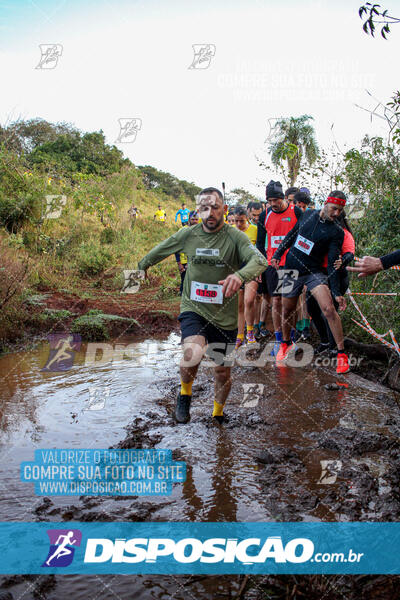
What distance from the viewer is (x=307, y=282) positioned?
616 cm

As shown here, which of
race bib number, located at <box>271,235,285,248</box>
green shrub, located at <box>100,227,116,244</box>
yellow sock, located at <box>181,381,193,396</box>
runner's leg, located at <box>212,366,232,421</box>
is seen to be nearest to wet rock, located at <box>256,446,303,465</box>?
runner's leg, located at <box>212,366,232,421</box>

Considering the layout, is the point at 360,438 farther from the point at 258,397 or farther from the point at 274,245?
the point at 274,245

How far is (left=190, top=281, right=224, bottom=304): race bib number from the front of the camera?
13.5 ft

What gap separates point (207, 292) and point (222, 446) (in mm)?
1328

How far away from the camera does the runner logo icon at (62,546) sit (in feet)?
7.94

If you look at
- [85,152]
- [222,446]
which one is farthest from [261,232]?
[85,152]

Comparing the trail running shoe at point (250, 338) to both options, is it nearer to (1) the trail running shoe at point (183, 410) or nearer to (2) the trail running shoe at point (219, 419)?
(2) the trail running shoe at point (219, 419)

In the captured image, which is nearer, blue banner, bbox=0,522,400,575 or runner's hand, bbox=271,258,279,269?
blue banner, bbox=0,522,400,575

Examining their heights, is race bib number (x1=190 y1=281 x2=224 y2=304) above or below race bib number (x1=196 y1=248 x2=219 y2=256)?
below

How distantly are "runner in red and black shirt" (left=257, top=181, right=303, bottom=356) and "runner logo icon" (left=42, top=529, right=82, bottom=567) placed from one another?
15.3ft

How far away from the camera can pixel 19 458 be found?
364cm

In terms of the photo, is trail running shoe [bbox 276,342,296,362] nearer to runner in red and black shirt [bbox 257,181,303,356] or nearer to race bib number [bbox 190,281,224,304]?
runner in red and black shirt [bbox 257,181,303,356]

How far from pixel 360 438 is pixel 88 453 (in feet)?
7.34

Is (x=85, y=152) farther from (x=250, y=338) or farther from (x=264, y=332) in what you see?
(x=250, y=338)
